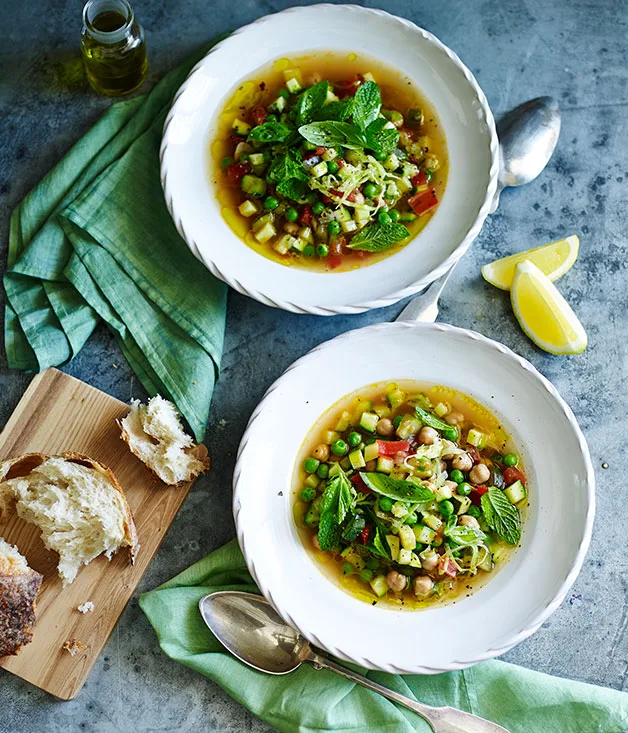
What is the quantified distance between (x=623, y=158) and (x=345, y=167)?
5.07 feet

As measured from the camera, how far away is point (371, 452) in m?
4.02

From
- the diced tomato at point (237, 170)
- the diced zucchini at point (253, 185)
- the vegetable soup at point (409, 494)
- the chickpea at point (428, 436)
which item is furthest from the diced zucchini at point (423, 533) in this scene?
the diced tomato at point (237, 170)

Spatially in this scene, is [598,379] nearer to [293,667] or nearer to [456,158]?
[456,158]

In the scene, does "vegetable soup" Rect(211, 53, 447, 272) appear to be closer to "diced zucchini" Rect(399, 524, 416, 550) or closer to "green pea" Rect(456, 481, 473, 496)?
"green pea" Rect(456, 481, 473, 496)

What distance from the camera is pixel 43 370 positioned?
4219 mm

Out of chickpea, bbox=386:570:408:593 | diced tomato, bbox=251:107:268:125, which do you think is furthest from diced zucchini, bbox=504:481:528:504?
diced tomato, bbox=251:107:268:125

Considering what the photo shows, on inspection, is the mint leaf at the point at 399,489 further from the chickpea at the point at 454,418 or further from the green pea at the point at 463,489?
the chickpea at the point at 454,418

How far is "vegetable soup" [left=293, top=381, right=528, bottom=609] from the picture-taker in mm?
3891

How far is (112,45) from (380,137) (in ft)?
4.51

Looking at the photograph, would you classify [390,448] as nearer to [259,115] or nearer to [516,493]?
[516,493]

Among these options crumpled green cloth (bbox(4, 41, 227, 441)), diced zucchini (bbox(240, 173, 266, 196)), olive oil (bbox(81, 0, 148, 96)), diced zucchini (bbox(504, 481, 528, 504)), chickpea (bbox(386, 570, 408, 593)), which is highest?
olive oil (bbox(81, 0, 148, 96))

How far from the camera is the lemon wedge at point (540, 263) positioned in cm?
436

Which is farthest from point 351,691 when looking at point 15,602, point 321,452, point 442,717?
point 15,602

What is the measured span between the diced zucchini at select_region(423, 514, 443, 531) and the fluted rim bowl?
1.01 meters
